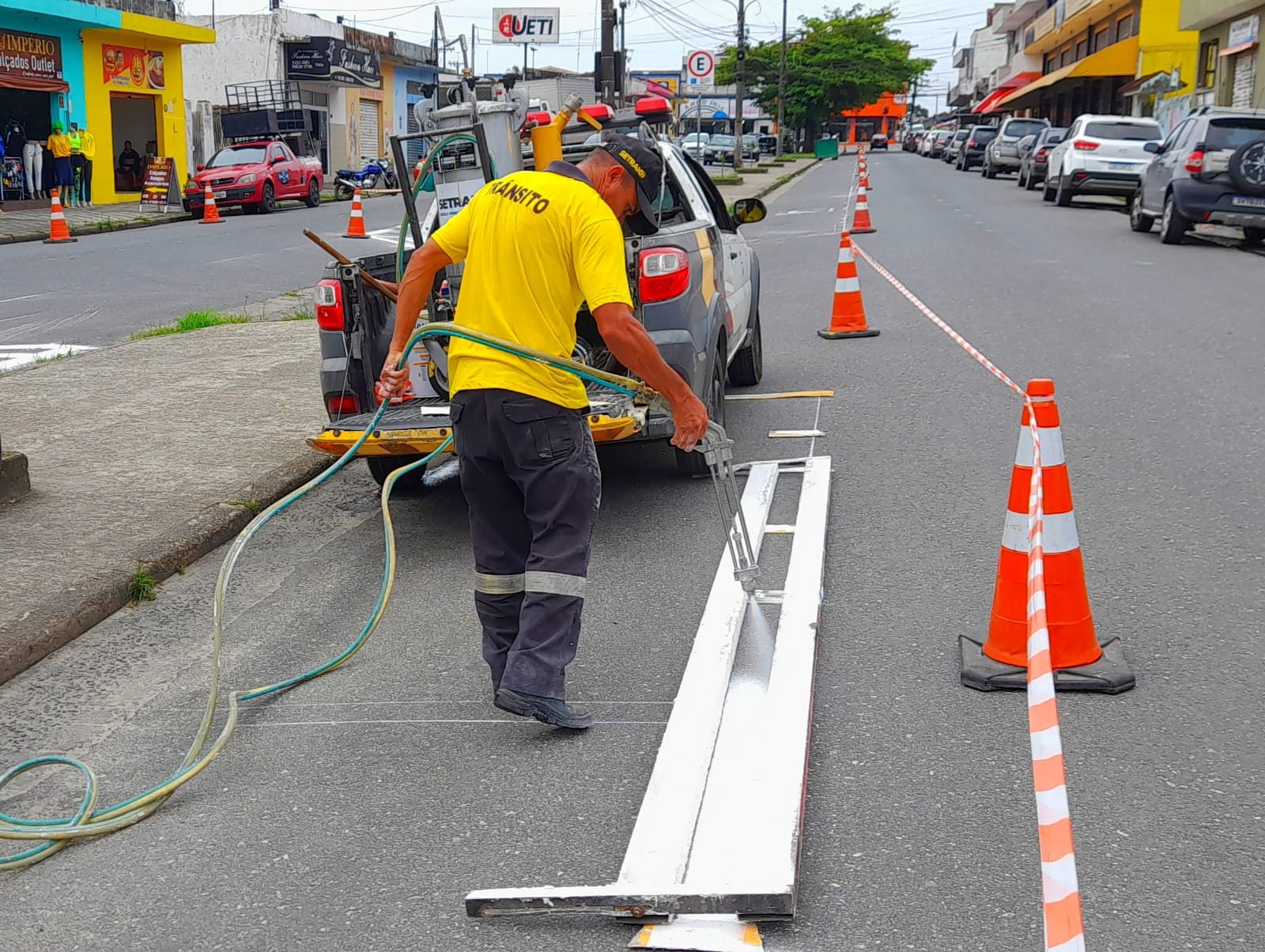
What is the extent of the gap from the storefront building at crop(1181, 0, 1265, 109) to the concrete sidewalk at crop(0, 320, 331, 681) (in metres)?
29.3

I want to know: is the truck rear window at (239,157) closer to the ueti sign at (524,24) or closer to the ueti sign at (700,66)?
the ueti sign at (524,24)

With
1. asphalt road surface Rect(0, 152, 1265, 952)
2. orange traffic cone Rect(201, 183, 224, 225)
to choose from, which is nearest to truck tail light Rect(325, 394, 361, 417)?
asphalt road surface Rect(0, 152, 1265, 952)

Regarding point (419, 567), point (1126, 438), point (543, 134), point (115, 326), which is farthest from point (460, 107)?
point (115, 326)

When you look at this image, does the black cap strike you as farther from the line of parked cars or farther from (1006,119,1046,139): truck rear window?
(1006,119,1046,139): truck rear window

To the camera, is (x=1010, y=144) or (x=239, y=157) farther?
(x=1010, y=144)

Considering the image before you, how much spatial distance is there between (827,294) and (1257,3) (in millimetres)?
25598

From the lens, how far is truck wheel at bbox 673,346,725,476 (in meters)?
6.98

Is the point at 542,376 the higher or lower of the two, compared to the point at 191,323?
higher

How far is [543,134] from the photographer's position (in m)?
6.46

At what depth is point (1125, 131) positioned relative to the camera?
26531mm

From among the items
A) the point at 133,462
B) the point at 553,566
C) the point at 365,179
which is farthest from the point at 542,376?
the point at 365,179

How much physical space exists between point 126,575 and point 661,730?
8.37 feet

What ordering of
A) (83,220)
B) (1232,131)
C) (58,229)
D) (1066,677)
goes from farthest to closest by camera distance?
(83,220)
(58,229)
(1232,131)
(1066,677)

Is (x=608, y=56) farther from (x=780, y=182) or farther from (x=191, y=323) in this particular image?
(x=780, y=182)
